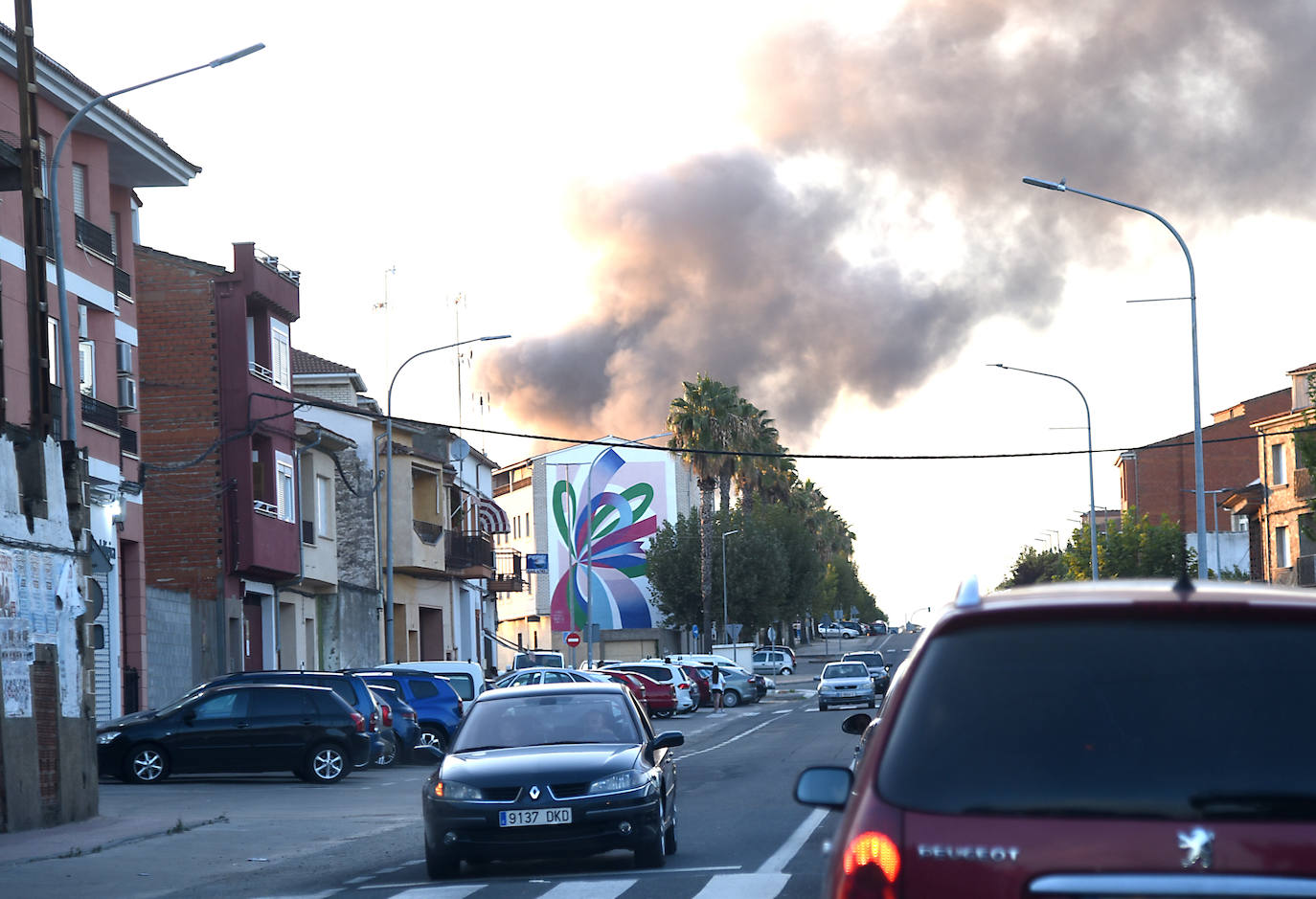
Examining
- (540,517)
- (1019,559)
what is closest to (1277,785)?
(540,517)

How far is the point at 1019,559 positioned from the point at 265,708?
12293cm

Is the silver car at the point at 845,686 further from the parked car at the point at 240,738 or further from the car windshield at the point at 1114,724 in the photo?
the car windshield at the point at 1114,724

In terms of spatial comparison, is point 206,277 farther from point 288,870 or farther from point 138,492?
point 288,870

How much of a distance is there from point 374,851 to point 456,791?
149 inches

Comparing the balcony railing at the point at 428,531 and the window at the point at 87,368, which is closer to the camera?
the window at the point at 87,368

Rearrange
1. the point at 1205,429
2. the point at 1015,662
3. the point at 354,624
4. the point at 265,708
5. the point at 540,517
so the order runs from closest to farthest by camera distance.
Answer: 1. the point at 1015,662
2. the point at 265,708
3. the point at 354,624
4. the point at 1205,429
5. the point at 540,517

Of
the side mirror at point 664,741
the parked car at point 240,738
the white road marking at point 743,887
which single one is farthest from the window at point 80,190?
the white road marking at point 743,887

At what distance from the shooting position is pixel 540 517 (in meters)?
114

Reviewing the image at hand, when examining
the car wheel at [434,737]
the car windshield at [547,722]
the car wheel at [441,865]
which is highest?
the car windshield at [547,722]

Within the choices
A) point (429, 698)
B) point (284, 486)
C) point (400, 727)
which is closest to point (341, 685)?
point (400, 727)

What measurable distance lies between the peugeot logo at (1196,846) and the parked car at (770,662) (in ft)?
257

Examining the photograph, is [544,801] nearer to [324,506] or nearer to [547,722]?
[547,722]

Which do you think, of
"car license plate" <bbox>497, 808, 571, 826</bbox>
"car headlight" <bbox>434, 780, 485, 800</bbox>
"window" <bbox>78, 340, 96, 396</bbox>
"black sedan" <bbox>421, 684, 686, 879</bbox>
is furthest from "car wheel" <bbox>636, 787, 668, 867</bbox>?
"window" <bbox>78, 340, 96, 396</bbox>

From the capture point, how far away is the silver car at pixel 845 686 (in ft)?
168
